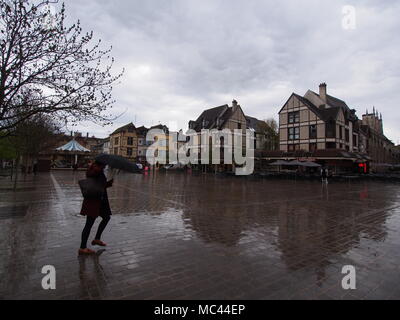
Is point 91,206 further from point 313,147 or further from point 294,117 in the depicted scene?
point 294,117

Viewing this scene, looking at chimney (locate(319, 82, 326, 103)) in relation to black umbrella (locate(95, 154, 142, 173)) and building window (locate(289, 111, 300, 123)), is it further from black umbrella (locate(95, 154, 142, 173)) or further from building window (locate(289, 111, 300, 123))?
black umbrella (locate(95, 154, 142, 173))

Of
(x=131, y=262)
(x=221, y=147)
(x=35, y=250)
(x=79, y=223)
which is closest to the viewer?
(x=131, y=262)

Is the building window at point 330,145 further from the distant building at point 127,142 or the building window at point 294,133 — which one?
the distant building at point 127,142

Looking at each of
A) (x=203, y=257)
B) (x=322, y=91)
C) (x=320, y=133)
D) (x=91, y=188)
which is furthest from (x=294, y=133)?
(x=91, y=188)

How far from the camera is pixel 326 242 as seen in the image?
4840 millimetres

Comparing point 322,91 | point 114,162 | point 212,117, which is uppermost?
point 322,91

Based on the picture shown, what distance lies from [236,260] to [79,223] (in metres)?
4.63

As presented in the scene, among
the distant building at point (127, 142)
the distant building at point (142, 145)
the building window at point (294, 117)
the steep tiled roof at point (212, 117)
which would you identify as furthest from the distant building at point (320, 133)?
the distant building at point (127, 142)

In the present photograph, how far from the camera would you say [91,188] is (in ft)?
13.0

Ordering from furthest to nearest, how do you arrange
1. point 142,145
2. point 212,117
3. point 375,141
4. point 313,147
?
point 142,145 → point 375,141 → point 212,117 → point 313,147

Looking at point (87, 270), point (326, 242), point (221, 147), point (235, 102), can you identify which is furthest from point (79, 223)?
point (235, 102)

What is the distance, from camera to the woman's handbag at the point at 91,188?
394 cm

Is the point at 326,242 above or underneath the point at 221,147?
underneath
